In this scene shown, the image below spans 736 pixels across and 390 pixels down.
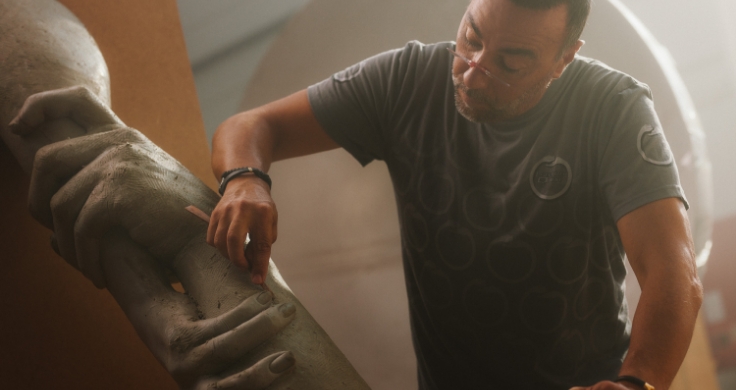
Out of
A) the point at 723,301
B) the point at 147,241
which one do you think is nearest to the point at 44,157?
the point at 147,241

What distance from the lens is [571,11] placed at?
69cm

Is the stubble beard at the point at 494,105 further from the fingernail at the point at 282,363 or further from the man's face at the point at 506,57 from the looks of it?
the fingernail at the point at 282,363

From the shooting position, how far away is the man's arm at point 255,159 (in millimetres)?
584

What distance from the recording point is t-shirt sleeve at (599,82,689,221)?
24.6 inches

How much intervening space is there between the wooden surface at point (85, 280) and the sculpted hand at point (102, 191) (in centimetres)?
17

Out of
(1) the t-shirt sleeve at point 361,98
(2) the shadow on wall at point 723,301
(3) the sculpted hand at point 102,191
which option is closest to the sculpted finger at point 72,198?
(3) the sculpted hand at point 102,191

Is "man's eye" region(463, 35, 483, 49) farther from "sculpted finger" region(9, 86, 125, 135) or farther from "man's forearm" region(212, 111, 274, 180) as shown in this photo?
"sculpted finger" region(9, 86, 125, 135)

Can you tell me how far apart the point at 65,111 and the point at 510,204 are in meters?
0.60

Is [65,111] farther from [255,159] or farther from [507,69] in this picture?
[507,69]

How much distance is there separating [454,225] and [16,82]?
631mm

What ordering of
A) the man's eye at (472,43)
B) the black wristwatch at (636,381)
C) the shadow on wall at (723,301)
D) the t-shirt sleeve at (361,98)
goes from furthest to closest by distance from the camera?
the shadow on wall at (723,301) → the t-shirt sleeve at (361,98) → the man's eye at (472,43) → the black wristwatch at (636,381)

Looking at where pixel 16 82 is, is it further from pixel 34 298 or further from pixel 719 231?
pixel 719 231

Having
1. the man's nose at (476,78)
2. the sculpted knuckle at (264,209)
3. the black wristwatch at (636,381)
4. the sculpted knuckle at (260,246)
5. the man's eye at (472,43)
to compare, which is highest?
the man's eye at (472,43)

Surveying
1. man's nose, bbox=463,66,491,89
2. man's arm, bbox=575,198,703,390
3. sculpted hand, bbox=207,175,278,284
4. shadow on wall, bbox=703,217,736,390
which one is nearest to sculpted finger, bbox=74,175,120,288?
sculpted hand, bbox=207,175,278,284
